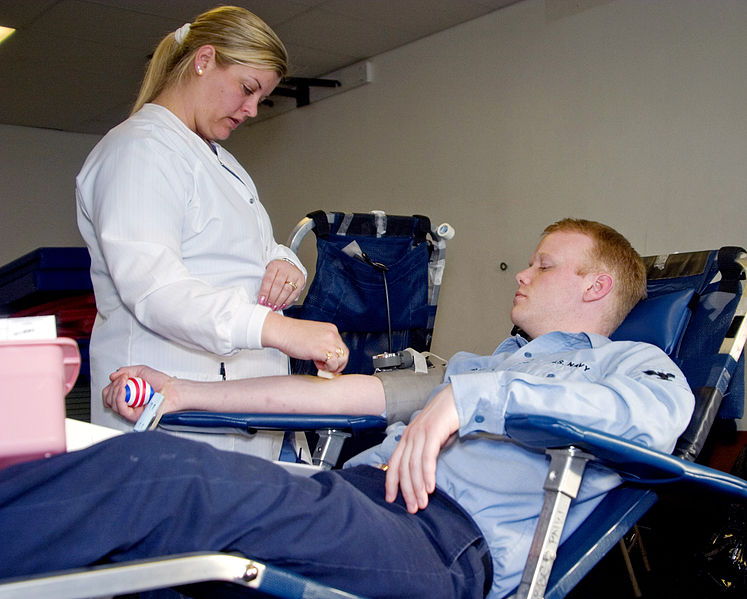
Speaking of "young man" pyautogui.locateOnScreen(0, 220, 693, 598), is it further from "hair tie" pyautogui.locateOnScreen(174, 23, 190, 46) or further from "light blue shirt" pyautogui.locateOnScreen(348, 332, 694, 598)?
"hair tie" pyautogui.locateOnScreen(174, 23, 190, 46)

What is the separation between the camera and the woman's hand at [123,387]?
58.5 inches

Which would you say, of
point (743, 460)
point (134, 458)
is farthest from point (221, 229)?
point (743, 460)

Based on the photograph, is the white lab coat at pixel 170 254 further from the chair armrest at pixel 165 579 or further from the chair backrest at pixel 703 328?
the chair backrest at pixel 703 328

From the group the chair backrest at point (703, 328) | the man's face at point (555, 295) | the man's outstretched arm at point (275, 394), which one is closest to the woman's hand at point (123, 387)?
the man's outstretched arm at point (275, 394)

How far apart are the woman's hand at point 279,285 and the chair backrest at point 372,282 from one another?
1.96ft

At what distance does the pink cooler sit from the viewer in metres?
0.73

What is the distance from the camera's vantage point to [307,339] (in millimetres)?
1320

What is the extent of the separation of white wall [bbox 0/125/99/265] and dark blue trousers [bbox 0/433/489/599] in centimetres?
662

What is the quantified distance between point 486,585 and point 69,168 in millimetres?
7076

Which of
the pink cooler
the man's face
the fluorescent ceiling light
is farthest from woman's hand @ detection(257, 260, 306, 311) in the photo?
the fluorescent ceiling light

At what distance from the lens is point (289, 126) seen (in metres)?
6.33

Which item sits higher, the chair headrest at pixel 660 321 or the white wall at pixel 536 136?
the white wall at pixel 536 136

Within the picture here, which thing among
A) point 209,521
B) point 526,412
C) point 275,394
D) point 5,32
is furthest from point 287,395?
point 5,32

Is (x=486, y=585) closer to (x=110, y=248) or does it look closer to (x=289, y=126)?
(x=110, y=248)
